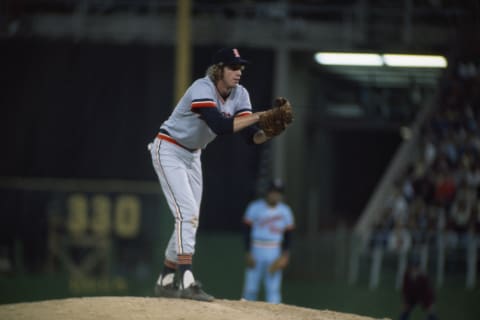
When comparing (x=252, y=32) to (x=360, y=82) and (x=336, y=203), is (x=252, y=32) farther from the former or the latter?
(x=336, y=203)

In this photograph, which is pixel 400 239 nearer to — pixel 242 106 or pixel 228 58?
pixel 242 106

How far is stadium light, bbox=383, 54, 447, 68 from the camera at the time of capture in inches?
539

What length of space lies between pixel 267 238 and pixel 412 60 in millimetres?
4089

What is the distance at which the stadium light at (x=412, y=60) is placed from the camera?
13.7 meters

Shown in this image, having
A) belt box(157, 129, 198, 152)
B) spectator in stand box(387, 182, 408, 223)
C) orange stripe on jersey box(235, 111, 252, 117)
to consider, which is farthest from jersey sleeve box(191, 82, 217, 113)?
spectator in stand box(387, 182, 408, 223)

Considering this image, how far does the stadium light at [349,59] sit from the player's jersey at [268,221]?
3267mm

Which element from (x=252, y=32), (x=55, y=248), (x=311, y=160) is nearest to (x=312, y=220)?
(x=311, y=160)

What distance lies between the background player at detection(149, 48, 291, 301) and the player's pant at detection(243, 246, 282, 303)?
14.9 ft

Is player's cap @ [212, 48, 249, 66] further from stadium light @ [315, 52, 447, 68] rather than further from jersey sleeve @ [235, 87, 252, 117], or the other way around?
stadium light @ [315, 52, 447, 68]

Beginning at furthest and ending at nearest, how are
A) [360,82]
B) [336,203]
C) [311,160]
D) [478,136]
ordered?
[336,203] < [311,160] < [360,82] < [478,136]

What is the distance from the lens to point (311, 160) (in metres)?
16.1

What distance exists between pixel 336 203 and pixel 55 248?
26.3 ft

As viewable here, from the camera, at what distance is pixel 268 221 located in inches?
444

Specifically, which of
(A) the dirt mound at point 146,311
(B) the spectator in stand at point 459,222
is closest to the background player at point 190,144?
(A) the dirt mound at point 146,311
